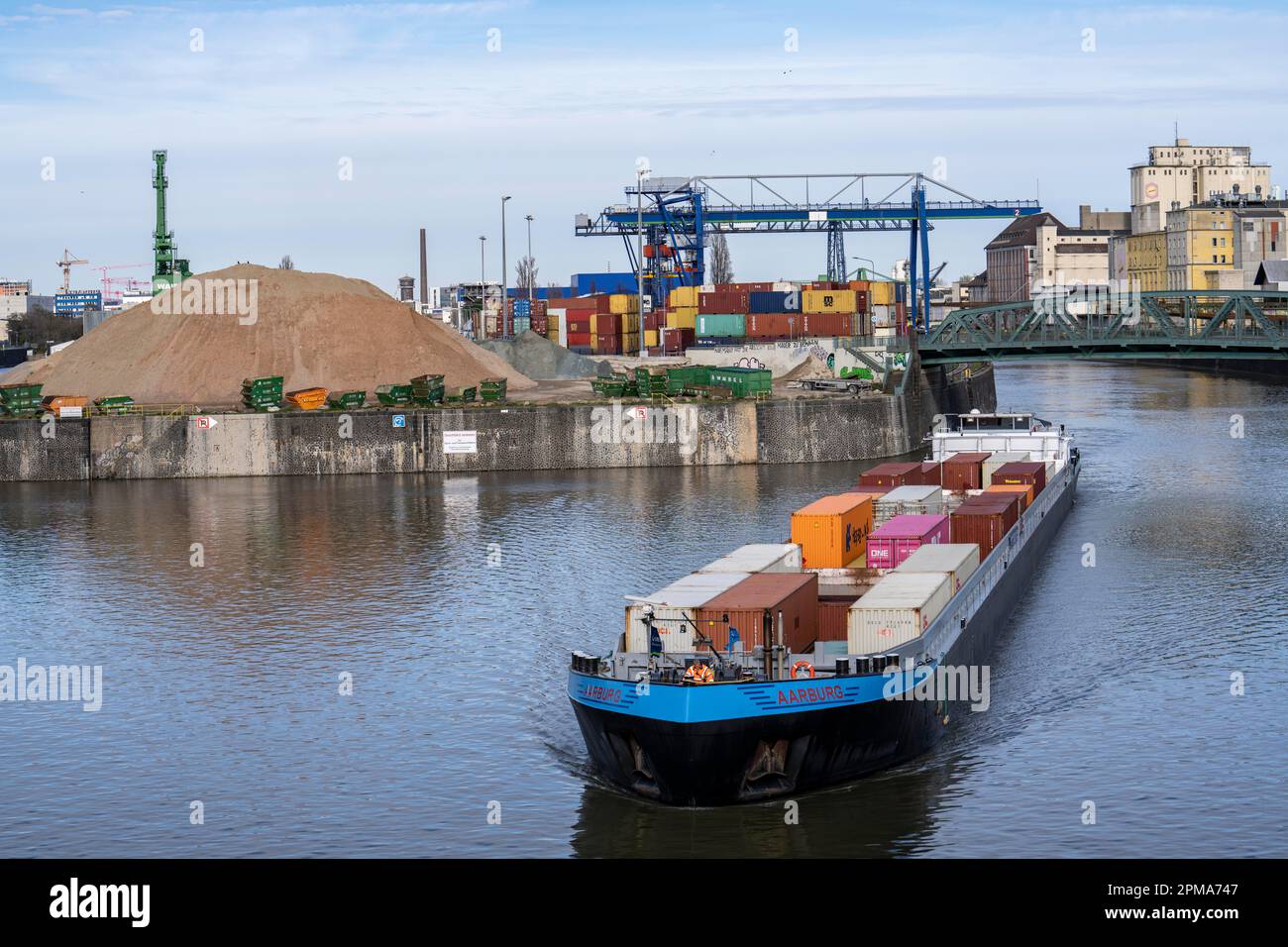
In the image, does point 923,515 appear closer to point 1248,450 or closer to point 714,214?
point 1248,450

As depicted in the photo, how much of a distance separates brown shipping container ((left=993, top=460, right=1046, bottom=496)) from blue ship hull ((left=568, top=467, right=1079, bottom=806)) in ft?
91.2

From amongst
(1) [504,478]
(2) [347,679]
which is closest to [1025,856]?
(2) [347,679]

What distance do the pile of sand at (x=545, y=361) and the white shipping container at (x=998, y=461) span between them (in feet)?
162

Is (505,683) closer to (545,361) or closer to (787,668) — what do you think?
(787,668)

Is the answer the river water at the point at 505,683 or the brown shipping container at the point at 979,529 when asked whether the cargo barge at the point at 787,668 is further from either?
the brown shipping container at the point at 979,529

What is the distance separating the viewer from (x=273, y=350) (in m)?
101

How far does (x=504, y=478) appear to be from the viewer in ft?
275

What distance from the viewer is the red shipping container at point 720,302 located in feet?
429

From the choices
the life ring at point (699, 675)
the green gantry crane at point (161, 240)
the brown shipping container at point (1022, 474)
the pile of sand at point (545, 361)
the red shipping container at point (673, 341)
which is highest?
the green gantry crane at point (161, 240)

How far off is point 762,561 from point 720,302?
93639 mm

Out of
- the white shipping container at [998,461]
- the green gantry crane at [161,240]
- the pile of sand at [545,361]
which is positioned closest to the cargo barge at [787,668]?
the white shipping container at [998,461]

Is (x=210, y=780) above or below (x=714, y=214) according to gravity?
below

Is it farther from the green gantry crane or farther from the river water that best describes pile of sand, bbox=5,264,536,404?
the green gantry crane
